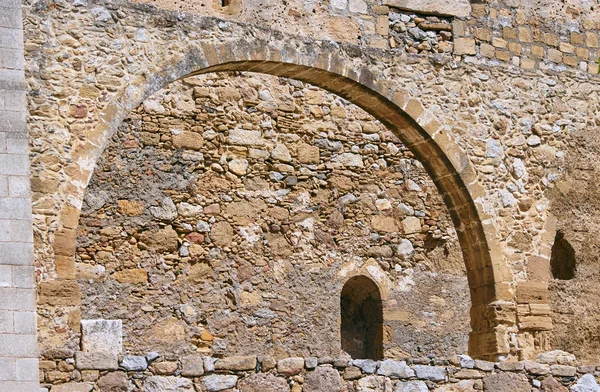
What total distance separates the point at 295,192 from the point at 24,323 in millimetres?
7578

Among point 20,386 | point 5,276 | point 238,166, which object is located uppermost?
point 238,166

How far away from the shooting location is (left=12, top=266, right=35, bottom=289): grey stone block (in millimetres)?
10055

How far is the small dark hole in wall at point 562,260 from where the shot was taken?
15.4m

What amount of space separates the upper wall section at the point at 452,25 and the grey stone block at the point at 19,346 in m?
4.22

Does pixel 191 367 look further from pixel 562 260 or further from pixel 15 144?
pixel 562 260

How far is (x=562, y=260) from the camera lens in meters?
16.2

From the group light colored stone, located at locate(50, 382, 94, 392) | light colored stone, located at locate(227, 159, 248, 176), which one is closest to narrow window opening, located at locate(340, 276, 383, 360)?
light colored stone, located at locate(227, 159, 248, 176)

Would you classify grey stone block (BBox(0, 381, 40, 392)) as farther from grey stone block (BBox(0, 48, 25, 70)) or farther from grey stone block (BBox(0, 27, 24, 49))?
grey stone block (BBox(0, 27, 24, 49))

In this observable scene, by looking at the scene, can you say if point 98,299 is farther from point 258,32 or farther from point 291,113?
point 258,32

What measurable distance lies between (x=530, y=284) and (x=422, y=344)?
14.5ft

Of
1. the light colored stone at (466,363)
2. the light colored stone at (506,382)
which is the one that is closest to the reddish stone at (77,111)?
the light colored stone at (466,363)

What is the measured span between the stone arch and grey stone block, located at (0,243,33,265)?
2.40 metres

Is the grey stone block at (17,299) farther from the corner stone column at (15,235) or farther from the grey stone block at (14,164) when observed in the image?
the grey stone block at (14,164)

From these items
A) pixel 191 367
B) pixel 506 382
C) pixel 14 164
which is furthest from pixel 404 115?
pixel 14 164
